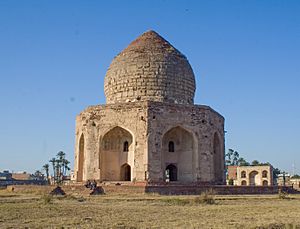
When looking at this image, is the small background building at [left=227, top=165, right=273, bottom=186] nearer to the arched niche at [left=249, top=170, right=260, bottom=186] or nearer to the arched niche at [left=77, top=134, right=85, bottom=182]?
the arched niche at [left=249, top=170, right=260, bottom=186]

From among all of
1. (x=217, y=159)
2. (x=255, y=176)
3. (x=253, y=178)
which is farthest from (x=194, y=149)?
(x=253, y=178)

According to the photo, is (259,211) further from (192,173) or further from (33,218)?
(192,173)

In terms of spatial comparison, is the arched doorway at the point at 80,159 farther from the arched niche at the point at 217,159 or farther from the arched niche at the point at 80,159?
the arched niche at the point at 217,159

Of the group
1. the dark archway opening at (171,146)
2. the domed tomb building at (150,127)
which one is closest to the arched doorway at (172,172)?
the domed tomb building at (150,127)

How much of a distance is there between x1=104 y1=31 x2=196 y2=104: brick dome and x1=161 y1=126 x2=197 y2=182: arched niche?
2136mm

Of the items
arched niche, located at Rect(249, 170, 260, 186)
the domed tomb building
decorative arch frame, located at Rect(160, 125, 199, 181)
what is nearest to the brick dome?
the domed tomb building

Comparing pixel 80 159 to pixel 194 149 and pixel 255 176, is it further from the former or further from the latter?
pixel 255 176

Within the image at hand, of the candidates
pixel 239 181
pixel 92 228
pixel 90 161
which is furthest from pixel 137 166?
pixel 239 181

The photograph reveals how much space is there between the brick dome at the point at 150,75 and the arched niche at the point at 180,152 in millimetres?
2136

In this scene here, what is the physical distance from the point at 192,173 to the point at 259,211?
11.0 metres

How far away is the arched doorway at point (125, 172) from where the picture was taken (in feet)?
70.8

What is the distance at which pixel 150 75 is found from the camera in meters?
22.4

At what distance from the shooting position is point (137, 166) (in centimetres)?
1956

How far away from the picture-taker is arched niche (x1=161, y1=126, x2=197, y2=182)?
20922 millimetres
